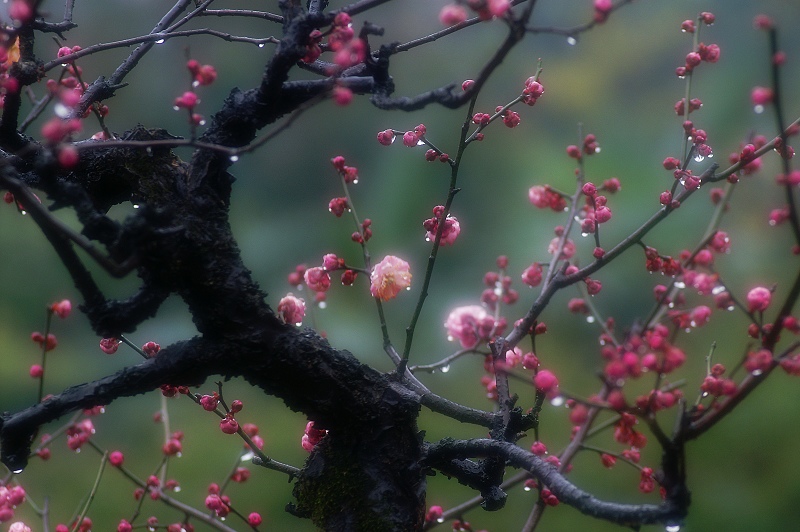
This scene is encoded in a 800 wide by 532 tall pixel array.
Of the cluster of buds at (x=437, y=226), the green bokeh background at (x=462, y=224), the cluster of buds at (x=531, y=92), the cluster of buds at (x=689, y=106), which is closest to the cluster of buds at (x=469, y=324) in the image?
the cluster of buds at (x=437, y=226)

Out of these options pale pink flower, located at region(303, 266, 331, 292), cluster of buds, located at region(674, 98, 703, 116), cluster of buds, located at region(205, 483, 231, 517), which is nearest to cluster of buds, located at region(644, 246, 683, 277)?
cluster of buds, located at region(674, 98, 703, 116)

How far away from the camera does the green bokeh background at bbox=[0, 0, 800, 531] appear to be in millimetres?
1364

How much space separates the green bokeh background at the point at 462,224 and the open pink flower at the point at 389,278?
0.70 metres

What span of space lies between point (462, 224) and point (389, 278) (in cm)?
81

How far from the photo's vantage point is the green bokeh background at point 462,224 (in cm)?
136

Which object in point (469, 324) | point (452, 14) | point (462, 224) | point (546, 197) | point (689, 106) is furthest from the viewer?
point (462, 224)

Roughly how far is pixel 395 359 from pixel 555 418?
29.4 inches

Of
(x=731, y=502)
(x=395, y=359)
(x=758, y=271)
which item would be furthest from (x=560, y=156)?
(x=395, y=359)

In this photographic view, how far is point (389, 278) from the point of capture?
782 millimetres

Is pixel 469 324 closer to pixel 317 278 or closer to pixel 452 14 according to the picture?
pixel 317 278

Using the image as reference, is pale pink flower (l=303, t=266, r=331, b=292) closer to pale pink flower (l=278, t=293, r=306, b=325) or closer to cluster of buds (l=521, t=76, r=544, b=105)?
pale pink flower (l=278, t=293, r=306, b=325)

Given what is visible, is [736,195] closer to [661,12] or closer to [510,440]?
[661,12]

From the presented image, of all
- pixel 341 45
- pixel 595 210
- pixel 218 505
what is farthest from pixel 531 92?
pixel 218 505

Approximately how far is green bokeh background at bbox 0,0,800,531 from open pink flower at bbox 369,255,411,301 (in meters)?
0.70
